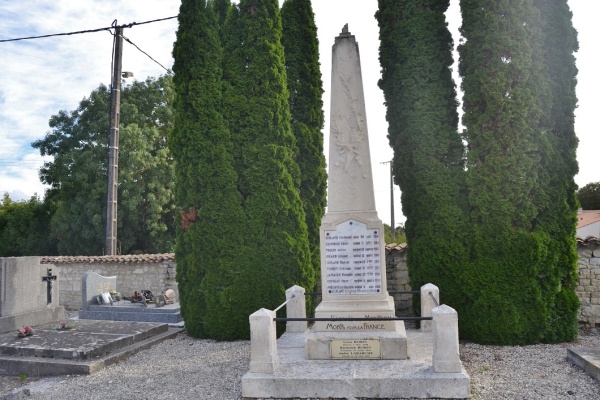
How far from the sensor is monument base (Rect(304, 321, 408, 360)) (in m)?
5.20

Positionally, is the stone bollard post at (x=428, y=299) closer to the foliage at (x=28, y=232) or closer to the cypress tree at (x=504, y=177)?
the cypress tree at (x=504, y=177)

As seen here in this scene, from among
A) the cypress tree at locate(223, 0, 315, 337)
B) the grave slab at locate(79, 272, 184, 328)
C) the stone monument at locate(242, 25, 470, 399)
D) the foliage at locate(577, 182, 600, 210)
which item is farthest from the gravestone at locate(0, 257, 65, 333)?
the foliage at locate(577, 182, 600, 210)

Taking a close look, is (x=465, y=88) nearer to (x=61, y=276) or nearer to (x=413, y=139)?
(x=413, y=139)

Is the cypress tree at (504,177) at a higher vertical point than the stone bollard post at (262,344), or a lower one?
higher

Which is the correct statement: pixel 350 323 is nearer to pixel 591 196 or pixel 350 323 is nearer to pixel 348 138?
pixel 348 138

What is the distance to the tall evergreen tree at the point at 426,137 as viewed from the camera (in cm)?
748

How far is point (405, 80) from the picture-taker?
795cm

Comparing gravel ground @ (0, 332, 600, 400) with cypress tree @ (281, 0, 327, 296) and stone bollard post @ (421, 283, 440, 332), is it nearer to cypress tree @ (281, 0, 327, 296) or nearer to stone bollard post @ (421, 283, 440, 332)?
stone bollard post @ (421, 283, 440, 332)

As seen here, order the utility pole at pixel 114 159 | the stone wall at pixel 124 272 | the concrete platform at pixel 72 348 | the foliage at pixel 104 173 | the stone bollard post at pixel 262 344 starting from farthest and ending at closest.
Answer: the foliage at pixel 104 173, the utility pole at pixel 114 159, the stone wall at pixel 124 272, the concrete platform at pixel 72 348, the stone bollard post at pixel 262 344

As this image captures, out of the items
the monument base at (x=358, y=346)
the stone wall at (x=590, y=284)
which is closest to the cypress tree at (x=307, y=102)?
the monument base at (x=358, y=346)

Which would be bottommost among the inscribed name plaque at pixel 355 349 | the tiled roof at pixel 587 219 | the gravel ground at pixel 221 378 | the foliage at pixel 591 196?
the gravel ground at pixel 221 378

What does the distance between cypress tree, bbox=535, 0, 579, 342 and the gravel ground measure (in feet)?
2.15

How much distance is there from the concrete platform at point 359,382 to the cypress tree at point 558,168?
3.41 meters

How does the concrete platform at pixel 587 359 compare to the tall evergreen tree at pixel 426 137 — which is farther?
the tall evergreen tree at pixel 426 137
